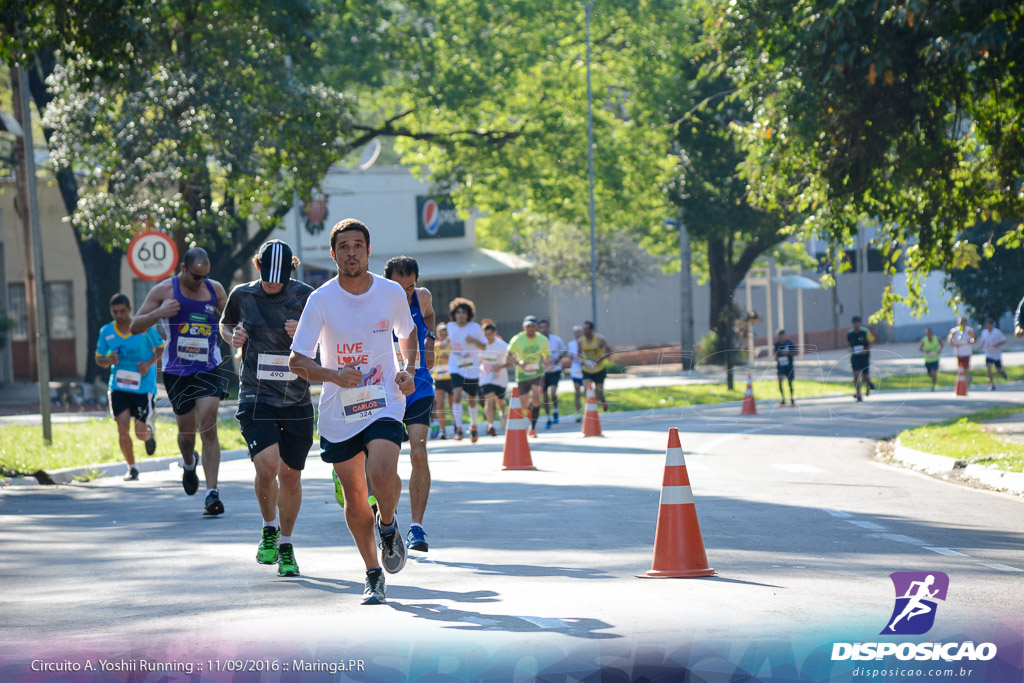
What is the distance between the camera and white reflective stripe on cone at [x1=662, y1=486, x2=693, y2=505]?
8438 mm

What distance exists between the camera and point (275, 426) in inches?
348

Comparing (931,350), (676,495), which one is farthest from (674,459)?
(931,350)

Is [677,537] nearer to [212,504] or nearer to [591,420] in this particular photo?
[212,504]

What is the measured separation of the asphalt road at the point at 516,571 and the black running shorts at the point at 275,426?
2.61 ft

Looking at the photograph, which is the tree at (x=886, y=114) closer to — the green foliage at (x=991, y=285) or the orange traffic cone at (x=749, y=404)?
the orange traffic cone at (x=749, y=404)

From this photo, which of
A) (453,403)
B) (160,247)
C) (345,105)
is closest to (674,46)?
(345,105)

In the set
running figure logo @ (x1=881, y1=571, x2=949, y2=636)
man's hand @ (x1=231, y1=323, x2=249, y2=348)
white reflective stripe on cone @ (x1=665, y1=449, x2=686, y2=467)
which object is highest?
man's hand @ (x1=231, y1=323, x2=249, y2=348)

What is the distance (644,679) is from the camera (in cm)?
554

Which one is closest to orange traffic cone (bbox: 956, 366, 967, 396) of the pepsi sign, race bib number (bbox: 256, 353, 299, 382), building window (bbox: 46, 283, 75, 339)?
the pepsi sign

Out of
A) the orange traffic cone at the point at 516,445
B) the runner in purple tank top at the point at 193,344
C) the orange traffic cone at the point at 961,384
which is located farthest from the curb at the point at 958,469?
the orange traffic cone at the point at 961,384

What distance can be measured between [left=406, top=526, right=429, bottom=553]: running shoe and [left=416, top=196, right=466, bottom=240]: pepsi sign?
41991 mm

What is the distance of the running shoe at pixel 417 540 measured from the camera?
30.3ft

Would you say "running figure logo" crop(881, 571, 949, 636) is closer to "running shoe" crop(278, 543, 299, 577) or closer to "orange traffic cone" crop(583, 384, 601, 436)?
"running shoe" crop(278, 543, 299, 577)

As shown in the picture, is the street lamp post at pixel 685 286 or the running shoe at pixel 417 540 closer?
the running shoe at pixel 417 540
